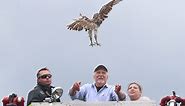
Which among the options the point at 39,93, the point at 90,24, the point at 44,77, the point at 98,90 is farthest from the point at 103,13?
the point at 39,93

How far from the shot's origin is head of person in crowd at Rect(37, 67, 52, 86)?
561 inches

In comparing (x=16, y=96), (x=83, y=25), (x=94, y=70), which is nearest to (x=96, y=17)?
(x=83, y=25)

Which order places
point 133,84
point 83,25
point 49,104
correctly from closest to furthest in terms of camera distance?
point 49,104
point 133,84
point 83,25

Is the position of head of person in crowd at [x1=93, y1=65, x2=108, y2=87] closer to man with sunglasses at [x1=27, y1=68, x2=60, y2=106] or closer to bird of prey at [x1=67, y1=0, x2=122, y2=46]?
man with sunglasses at [x1=27, y1=68, x2=60, y2=106]

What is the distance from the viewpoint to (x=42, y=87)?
46.8 ft

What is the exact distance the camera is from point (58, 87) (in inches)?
532

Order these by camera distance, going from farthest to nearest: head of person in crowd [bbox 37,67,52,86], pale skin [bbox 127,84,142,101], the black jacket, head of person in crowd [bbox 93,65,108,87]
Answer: head of person in crowd [bbox 93,65,108,87] → head of person in crowd [bbox 37,67,52,86] → pale skin [bbox 127,84,142,101] → the black jacket

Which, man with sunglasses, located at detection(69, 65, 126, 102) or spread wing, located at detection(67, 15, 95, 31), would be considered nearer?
man with sunglasses, located at detection(69, 65, 126, 102)

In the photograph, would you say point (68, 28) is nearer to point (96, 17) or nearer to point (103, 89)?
point (96, 17)

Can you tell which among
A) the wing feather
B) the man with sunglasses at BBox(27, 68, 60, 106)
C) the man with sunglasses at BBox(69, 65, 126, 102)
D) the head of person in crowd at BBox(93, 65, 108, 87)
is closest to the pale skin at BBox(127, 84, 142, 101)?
the man with sunglasses at BBox(69, 65, 126, 102)

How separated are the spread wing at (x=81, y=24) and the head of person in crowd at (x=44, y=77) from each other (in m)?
2.17

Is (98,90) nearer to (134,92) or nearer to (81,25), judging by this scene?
(134,92)

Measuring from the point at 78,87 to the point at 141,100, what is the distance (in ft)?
5.13

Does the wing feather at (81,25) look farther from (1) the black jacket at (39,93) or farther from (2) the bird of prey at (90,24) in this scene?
(1) the black jacket at (39,93)
